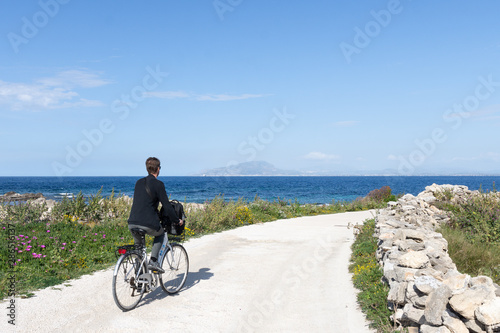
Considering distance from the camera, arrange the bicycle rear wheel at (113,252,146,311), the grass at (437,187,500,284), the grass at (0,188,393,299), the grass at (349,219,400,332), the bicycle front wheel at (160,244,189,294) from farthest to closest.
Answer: the grass at (437,187,500,284), the grass at (0,188,393,299), the bicycle front wheel at (160,244,189,294), the bicycle rear wheel at (113,252,146,311), the grass at (349,219,400,332)

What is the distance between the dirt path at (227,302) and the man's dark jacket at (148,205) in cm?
144

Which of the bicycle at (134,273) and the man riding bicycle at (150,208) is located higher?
the man riding bicycle at (150,208)

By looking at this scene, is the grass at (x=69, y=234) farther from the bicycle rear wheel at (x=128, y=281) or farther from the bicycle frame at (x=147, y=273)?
the bicycle frame at (x=147, y=273)

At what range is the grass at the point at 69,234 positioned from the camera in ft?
25.2

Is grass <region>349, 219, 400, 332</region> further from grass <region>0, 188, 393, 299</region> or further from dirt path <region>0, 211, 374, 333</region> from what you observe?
grass <region>0, 188, 393, 299</region>

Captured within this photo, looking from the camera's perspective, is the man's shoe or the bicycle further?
the man's shoe

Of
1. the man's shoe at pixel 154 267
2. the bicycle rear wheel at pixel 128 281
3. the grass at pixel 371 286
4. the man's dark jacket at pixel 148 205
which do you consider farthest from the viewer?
the man's shoe at pixel 154 267

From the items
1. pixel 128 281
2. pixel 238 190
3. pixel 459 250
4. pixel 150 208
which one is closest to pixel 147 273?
pixel 128 281

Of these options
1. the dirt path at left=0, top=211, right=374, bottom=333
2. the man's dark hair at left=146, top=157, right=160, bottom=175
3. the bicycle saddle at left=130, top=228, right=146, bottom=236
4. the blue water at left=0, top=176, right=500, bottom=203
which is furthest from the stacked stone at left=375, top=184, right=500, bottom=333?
the blue water at left=0, top=176, right=500, bottom=203

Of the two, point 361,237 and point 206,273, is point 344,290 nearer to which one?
point 206,273

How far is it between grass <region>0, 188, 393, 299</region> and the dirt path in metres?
0.68

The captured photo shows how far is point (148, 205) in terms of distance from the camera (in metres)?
6.02

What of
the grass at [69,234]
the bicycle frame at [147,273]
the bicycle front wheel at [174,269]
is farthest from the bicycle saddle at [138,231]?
the grass at [69,234]

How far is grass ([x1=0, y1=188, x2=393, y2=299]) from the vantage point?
7688 mm
